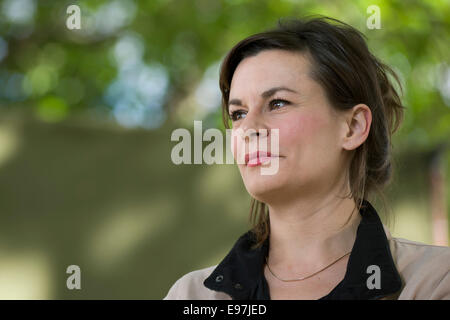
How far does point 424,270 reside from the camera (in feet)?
4.70

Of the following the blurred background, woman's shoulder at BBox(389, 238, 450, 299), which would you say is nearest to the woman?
woman's shoulder at BBox(389, 238, 450, 299)

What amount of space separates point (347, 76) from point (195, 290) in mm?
721

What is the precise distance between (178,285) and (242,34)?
4530 mm

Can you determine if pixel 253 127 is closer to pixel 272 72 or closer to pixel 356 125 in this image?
pixel 272 72

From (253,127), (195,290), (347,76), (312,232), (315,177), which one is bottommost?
(195,290)

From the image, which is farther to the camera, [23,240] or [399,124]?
[23,240]

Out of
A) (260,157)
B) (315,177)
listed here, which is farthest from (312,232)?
(260,157)

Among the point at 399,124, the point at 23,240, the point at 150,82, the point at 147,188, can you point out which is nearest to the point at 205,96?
the point at 150,82

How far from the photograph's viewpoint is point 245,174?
1.55m

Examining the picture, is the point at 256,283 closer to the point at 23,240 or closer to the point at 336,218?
the point at 336,218

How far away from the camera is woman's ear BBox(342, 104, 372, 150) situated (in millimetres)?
1626

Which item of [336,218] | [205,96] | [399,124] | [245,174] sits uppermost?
[205,96]
